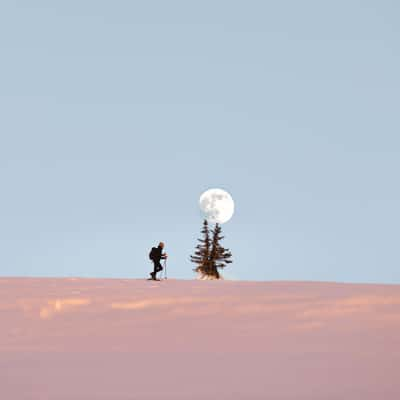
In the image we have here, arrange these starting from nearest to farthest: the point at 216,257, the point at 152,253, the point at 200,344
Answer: the point at 200,344, the point at 152,253, the point at 216,257

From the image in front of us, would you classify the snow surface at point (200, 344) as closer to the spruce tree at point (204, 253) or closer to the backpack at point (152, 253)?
the backpack at point (152, 253)

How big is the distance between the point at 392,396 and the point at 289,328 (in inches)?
191

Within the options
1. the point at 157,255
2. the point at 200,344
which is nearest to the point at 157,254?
the point at 157,255

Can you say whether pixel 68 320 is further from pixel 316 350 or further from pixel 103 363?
pixel 316 350

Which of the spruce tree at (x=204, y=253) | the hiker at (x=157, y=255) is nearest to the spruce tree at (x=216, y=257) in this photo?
the spruce tree at (x=204, y=253)

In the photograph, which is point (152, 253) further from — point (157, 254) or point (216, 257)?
point (216, 257)

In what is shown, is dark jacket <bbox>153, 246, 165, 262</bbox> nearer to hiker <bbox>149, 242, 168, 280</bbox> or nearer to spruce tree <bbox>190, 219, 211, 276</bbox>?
hiker <bbox>149, 242, 168, 280</bbox>

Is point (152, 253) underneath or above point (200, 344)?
above

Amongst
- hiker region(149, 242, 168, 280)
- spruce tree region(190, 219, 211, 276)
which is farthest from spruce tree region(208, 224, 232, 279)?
hiker region(149, 242, 168, 280)

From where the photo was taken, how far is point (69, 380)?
31.5ft

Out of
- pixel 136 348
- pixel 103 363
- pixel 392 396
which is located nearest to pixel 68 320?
pixel 136 348

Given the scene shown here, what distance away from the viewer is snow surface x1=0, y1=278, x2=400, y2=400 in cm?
922

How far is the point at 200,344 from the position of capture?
1215 centimetres

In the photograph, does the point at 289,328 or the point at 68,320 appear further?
the point at 68,320
